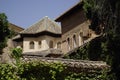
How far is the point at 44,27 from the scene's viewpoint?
39.8m

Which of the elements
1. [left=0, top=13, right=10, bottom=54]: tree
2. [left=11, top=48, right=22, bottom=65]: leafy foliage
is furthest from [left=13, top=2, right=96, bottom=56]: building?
[left=11, top=48, right=22, bottom=65]: leafy foliage

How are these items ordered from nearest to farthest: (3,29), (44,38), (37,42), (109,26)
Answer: (109,26), (3,29), (44,38), (37,42)

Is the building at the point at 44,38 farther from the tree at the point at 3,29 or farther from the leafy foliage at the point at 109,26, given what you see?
the leafy foliage at the point at 109,26

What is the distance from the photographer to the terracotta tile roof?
39.7 metres

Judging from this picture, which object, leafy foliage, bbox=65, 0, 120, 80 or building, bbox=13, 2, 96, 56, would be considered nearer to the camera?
leafy foliage, bbox=65, 0, 120, 80

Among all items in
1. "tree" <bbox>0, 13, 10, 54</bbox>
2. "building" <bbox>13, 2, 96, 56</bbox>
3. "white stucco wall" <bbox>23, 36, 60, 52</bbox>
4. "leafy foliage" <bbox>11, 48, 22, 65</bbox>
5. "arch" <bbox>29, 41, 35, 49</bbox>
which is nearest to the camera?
"leafy foliage" <bbox>11, 48, 22, 65</bbox>

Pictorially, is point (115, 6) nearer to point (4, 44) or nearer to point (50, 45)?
point (4, 44)

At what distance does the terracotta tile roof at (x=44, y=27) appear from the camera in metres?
39.7

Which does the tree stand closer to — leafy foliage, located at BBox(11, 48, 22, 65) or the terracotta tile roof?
the terracotta tile roof

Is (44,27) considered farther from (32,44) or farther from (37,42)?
(32,44)

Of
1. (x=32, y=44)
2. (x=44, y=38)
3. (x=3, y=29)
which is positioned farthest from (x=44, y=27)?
(x=3, y=29)

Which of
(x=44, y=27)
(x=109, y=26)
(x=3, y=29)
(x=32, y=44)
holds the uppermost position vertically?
(x=44, y=27)

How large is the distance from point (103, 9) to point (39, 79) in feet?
17.1

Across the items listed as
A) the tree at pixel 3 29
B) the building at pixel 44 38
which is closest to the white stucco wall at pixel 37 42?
the building at pixel 44 38
